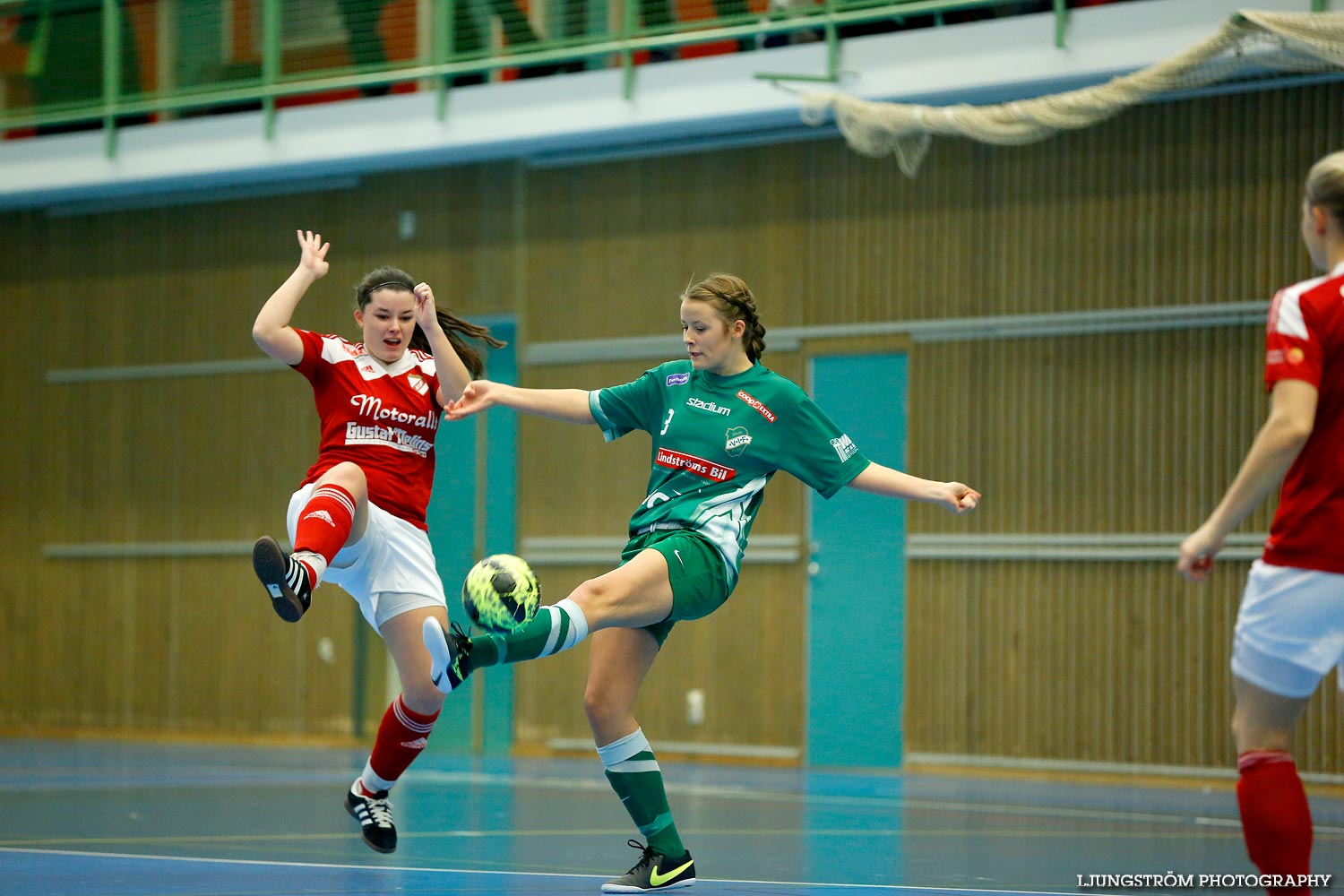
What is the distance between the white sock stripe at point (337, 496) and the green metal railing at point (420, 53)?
5.83 meters

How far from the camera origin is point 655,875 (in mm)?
4895

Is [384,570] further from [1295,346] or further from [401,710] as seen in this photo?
[1295,346]

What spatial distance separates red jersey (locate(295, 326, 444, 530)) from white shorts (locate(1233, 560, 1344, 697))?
3282 mm

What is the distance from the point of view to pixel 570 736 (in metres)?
12.2

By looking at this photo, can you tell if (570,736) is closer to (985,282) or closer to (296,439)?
(296,439)

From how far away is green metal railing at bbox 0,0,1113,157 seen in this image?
10.6 metres

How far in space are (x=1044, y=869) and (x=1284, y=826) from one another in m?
2.39

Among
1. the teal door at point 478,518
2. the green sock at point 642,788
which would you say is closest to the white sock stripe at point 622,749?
the green sock at point 642,788

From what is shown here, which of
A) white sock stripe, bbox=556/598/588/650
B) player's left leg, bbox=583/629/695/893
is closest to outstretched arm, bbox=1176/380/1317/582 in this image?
white sock stripe, bbox=556/598/588/650

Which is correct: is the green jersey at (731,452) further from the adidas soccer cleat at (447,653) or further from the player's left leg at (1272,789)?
the player's left leg at (1272,789)

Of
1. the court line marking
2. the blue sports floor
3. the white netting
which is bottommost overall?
the blue sports floor

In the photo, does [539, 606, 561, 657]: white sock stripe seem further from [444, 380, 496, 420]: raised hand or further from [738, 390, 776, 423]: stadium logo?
[738, 390, 776, 423]: stadium logo

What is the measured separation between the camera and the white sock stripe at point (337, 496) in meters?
5.46

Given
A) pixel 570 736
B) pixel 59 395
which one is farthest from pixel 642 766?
pixel 59 395
